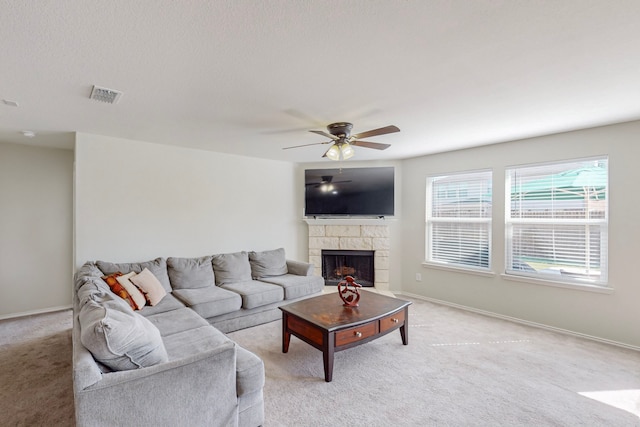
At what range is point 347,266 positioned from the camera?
550 centimetres

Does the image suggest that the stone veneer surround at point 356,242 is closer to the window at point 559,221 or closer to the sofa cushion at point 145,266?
the window at point 559,221

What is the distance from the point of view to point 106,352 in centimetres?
150

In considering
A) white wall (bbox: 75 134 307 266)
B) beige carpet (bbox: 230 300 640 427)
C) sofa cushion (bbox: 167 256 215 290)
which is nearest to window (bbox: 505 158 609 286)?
beige carpet (bbox: 230 300 640 427)

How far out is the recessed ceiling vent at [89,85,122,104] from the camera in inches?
91.9

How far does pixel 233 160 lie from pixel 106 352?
3.72 metres

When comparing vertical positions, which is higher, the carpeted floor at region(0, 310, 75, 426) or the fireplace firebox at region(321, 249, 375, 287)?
the fireplace firebox at region(321, 249, 375, 287)

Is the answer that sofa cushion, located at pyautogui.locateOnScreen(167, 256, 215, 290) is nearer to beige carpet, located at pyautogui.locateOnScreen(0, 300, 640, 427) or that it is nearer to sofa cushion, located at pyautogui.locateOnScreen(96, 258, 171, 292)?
sofa cushion, located at pyautogui.locateOnScreen(96, 258, 171, 292)

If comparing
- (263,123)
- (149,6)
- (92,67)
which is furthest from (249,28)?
(263,123)

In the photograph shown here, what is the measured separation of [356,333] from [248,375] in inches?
43.6

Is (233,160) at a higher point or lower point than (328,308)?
higher

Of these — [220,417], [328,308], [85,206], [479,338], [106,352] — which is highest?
[85,206]

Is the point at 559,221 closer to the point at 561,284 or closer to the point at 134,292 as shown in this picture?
the point at 561,284

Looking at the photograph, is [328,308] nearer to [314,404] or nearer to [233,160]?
[314,404]

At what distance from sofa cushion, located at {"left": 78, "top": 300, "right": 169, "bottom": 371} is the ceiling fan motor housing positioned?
238cm
